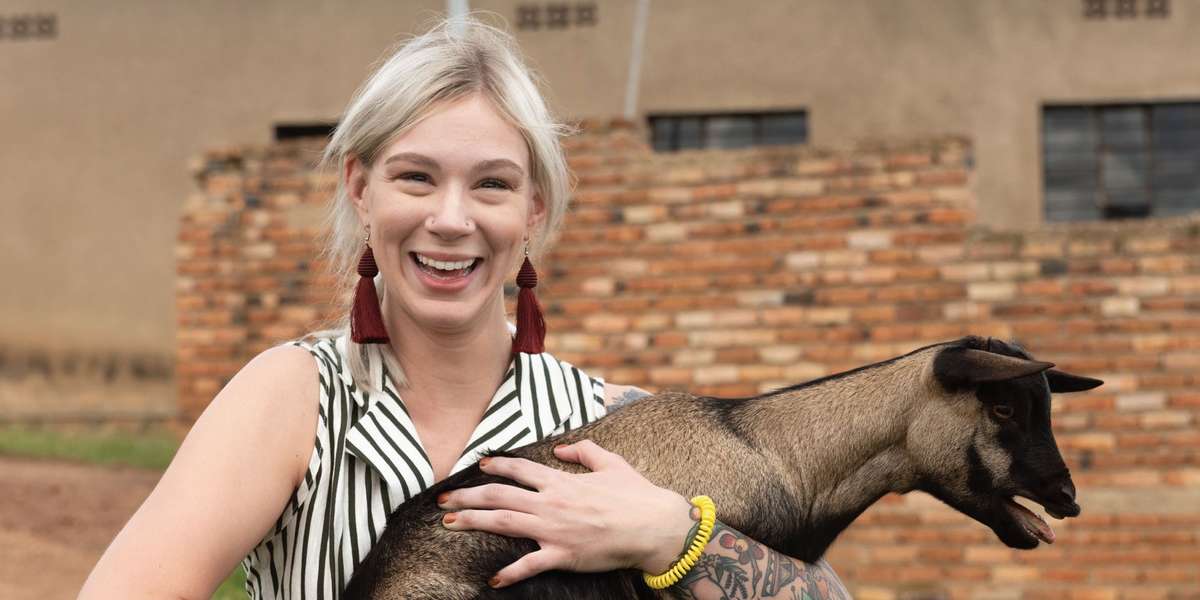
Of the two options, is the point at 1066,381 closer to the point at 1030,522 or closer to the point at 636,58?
the point at 1030,522

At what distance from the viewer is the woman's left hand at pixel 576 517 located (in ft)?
8.50

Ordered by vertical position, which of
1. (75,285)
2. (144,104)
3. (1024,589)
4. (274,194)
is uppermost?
(144,104)

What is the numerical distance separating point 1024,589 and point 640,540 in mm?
6006

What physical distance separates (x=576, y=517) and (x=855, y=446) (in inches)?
31.0

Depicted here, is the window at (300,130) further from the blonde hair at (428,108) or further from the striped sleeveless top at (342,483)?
the striped sleeveless top at (342,483)

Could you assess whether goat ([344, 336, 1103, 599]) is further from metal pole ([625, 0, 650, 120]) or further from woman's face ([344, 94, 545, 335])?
metal pole ([625, 0, 650, 120])

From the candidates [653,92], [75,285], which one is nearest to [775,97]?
[653,92]

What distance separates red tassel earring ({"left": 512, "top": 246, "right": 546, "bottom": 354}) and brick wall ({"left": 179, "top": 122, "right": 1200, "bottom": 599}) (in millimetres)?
5189

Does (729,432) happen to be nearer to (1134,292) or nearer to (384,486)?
(384,486)

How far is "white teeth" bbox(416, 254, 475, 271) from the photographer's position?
2691 millimetres

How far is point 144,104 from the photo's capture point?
47.9ft

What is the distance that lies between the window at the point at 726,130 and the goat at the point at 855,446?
10507mm

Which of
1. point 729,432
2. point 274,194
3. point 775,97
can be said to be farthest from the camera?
point 775,97

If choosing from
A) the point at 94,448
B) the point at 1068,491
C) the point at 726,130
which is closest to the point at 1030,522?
the point at 1068,491
